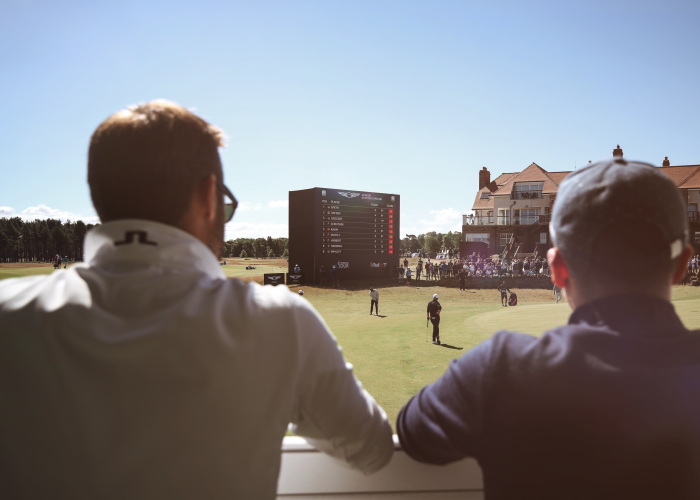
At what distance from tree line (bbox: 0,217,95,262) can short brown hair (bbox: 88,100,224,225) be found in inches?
156

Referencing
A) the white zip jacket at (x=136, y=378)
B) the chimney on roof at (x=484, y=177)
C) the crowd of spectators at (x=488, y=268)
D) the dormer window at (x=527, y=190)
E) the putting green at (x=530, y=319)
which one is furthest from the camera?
the chimney on roof at (x=484, y=177)

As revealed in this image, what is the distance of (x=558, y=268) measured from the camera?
681 millimetres

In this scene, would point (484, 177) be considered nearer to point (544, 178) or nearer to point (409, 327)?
point (544, 178)

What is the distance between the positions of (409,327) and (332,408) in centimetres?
909

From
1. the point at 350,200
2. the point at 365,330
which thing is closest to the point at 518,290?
the point at 350,200

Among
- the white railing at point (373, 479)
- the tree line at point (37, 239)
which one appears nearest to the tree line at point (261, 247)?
the tree line at point (37, 239)

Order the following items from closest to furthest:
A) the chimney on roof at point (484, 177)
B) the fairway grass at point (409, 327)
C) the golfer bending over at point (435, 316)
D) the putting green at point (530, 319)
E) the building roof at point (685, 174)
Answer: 1. the fairway grass at point (409, 327)
2. the putting green at point (530, 319)
3. the golfer bending over at point (435, 316)
4. the building roof at point (685, 174)
5. the chimney on roof at point (484, 177)

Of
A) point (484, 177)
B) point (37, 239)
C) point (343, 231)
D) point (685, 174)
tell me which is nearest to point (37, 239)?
point (37, 239)

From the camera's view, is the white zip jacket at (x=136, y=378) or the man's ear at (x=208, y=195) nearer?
the white zip jacket at (x=136, y=378)

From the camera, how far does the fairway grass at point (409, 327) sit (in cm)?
598

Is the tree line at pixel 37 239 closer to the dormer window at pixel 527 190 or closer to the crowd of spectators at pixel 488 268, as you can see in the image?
the crowd of spectators at pixel 488 268

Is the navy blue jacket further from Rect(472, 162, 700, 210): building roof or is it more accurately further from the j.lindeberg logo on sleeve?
Rect(472, 162, 700, 210): building roof

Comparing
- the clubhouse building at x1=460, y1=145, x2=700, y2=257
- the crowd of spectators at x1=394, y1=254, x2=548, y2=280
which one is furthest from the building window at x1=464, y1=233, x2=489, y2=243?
the crowd of spectators at x1=394, y1=254, x2=548, y2=280

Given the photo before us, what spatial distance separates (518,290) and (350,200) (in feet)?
22.6
